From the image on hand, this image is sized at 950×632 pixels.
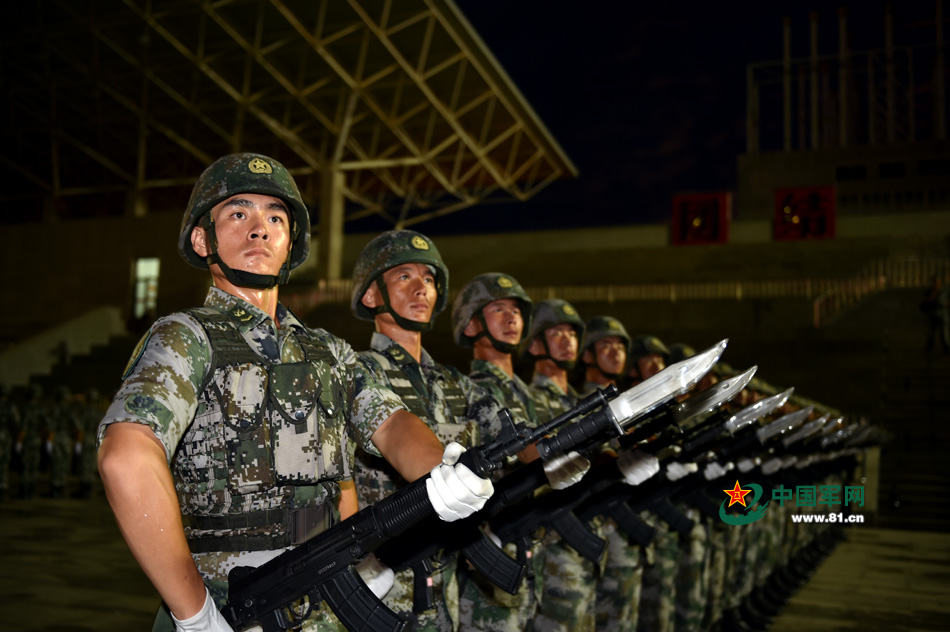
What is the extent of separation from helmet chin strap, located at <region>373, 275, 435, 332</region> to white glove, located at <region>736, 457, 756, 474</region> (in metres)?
2.86

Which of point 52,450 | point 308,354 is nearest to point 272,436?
point 308,354

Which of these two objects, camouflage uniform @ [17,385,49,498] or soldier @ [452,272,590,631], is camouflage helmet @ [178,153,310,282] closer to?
soldier @ [452,272,590,631]

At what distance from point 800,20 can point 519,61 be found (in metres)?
32.6

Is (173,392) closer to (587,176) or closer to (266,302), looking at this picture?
(266,302)

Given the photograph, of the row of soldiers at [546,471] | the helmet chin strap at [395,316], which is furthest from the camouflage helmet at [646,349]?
the helmet chin strap at [395,316]

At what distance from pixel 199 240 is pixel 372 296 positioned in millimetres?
1755

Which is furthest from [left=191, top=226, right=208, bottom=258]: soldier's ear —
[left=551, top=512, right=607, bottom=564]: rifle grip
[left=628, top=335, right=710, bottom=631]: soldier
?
[left=628, top=335, right=710, bottom=631]: soldier

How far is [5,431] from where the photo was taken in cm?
1362

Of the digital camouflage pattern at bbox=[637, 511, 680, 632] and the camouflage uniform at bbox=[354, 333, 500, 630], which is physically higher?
the camouflage uniform at bbox=[354, 333, 500, 630]

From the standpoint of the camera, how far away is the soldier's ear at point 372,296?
4.55m

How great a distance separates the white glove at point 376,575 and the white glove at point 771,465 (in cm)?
483

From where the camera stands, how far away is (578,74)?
102 meters

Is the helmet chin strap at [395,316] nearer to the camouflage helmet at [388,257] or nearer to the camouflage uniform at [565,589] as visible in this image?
the camouflage helmet at [388,257]

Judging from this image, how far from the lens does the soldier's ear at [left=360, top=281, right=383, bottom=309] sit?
4.55 meters
